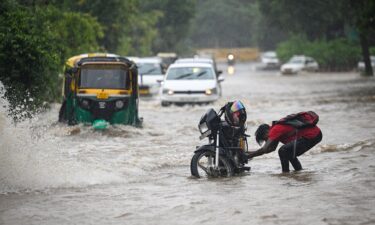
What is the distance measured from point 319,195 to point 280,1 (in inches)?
2367

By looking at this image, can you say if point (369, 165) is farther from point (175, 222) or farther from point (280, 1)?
point (280, 1)

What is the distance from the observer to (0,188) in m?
12.8

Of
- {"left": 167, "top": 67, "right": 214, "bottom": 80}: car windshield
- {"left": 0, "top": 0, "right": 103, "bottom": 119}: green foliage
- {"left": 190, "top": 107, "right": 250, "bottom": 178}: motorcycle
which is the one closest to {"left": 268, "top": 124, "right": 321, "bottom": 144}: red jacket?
{"left": 190, "top": 107, "right": 250, "bottom": 178}: motorcycle

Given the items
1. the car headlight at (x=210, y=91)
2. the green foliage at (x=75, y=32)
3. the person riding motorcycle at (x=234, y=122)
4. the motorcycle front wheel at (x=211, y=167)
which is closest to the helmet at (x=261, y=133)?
the person riding motorcycle at (x=234, y=122)

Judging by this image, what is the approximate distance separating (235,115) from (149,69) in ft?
80.0

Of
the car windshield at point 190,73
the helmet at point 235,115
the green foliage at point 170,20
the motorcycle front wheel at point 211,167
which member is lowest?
the motorcycle front wheel at point 211,167

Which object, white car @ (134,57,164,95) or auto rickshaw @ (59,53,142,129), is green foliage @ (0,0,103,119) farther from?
white car @ (134,57,164,95)

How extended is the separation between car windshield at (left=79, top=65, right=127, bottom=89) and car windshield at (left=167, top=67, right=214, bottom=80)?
8.73 meters

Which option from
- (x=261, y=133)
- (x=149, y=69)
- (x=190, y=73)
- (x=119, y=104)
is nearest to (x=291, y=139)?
(x=261, y=133)

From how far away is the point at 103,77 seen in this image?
21422 mm

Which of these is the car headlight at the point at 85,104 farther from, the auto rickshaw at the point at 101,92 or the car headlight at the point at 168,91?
the car headlight at the point at 168,91

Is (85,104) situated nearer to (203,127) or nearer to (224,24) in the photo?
(203,127)

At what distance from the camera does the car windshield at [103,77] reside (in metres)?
21.3

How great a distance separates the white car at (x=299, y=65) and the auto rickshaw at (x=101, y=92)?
4558 centimetres
